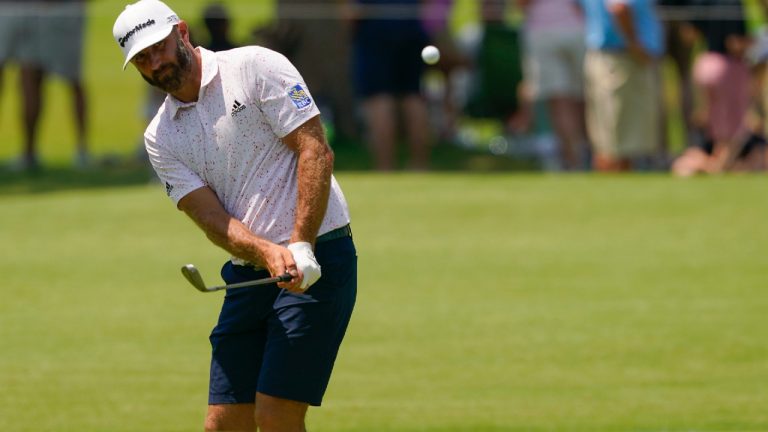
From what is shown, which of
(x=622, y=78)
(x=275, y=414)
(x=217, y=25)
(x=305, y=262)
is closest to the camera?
(x=305, y=262)

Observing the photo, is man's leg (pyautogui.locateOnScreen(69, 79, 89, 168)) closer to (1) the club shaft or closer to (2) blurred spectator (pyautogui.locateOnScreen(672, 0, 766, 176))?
(2) blurred spectator (pyautogui.locateOnScreen(672, 0, 766, 176))

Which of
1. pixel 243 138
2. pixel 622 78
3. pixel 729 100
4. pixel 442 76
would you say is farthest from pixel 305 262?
pixel 442 76

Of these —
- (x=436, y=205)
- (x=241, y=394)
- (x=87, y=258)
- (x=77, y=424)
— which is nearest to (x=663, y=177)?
(x=436, y=205)

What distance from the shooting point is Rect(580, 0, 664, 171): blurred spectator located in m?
14.3

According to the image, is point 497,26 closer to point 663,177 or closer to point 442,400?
point 663,177

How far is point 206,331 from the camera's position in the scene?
34.0 feet

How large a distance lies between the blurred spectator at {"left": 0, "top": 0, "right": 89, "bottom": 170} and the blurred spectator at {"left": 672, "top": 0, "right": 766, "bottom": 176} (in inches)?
244

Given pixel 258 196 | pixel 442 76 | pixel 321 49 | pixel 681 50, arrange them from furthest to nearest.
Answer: pixel 442 76, pixel 321 49, pixel 681 50, pixel 258 196

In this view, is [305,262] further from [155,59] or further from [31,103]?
[31,103]

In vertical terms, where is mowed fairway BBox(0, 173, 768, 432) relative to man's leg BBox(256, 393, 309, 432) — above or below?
below

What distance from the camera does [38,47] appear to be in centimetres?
1631

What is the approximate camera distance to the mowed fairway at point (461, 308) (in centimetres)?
857

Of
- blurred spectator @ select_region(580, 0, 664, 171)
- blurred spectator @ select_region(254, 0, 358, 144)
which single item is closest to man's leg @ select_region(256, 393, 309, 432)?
blurred spectator @ select_region(580, 0, 664, 171)

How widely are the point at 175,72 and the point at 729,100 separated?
32.7ft
